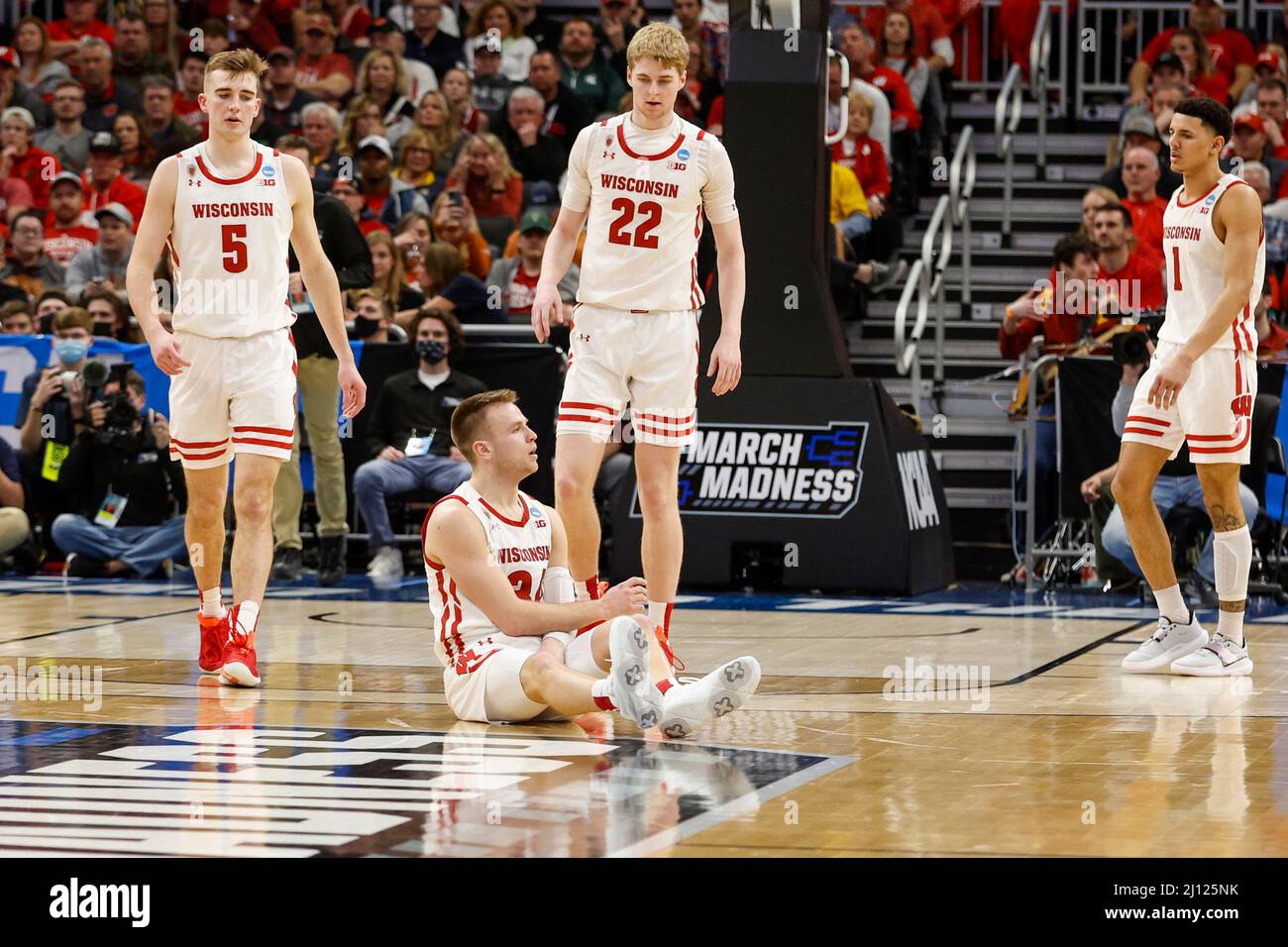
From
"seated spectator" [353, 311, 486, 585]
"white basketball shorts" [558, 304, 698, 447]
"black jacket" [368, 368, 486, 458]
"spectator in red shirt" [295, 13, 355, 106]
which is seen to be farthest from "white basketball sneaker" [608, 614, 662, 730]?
"spectator in red shirt" [295, 13, 355, 106]

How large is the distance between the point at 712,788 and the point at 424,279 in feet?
28.9

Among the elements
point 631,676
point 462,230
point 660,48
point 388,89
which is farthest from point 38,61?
point 631,676

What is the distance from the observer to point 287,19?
Result: 720 inches

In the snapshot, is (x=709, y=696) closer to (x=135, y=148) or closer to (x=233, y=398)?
(x=233, y=398)

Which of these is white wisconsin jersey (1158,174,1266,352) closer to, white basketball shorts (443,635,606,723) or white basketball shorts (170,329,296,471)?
white basketball shorts (443,635,606,723)

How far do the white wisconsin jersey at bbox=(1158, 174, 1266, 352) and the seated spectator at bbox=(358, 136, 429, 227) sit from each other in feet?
26.1

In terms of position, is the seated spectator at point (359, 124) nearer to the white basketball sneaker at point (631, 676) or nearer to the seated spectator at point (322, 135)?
the seated spectator at point (322, 135)

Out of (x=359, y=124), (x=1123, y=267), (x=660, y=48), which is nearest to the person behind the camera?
(x=660, y=48)

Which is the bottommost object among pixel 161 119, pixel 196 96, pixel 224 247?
pixel 224 247

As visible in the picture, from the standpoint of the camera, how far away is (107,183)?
15.7m

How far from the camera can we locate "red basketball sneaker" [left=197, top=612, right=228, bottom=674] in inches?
302

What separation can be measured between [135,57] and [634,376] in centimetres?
1143
